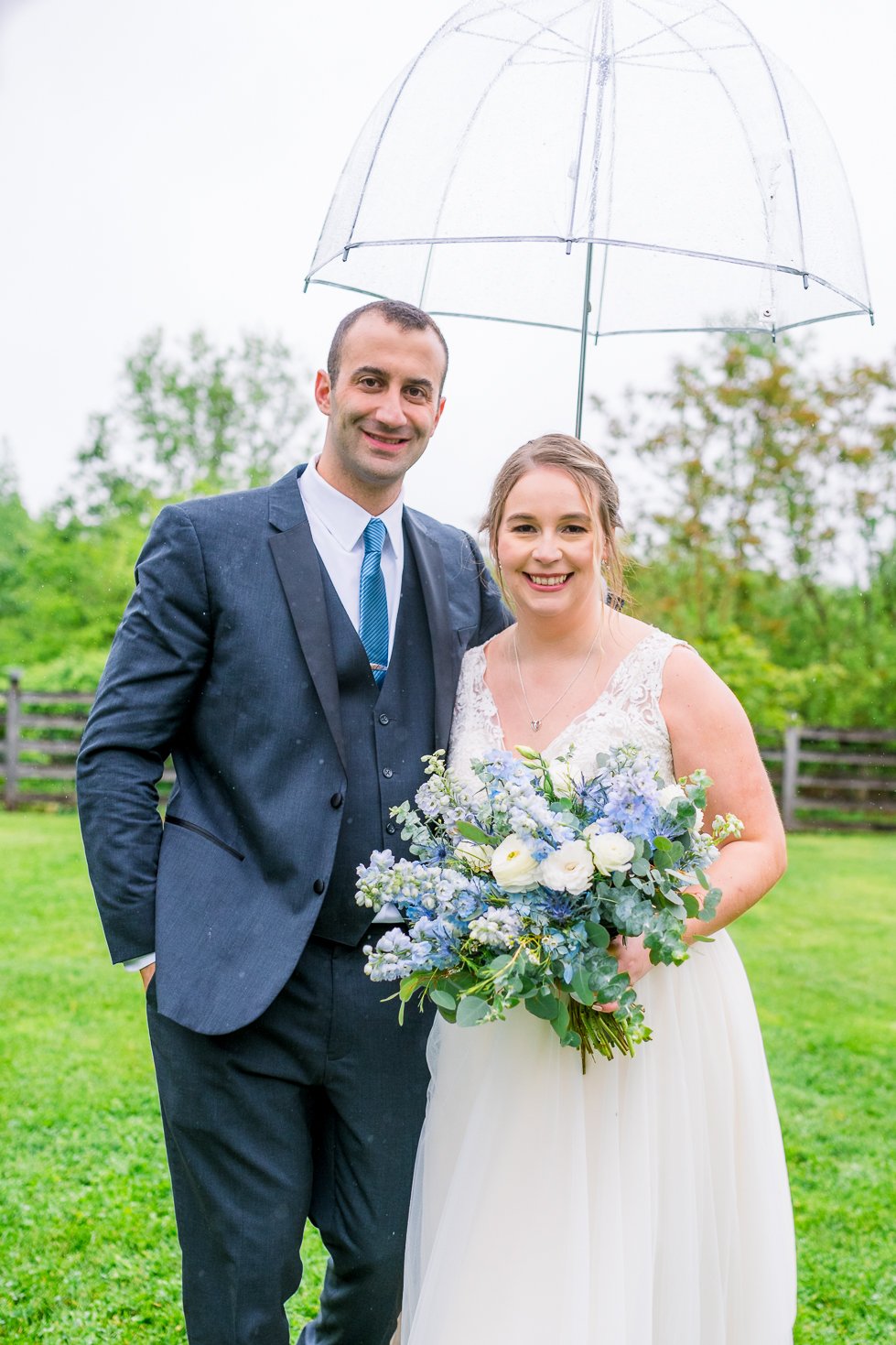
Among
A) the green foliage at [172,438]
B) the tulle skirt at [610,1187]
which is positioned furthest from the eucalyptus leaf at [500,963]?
the green foliage at [172,438]

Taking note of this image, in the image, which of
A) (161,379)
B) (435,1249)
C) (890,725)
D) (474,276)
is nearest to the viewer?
(435,1249)

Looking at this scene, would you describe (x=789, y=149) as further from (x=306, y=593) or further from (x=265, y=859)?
(x=265, y=859)

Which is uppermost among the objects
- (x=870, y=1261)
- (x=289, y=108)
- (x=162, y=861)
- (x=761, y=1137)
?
(x=289, y=108)

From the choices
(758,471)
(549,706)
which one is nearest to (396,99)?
(549,706)

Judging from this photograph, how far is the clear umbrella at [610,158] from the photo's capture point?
2.90 m

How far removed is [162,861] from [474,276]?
5.64 ft

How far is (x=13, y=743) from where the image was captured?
1480 centimetres

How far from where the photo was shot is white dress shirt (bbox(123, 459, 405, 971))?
2.81m

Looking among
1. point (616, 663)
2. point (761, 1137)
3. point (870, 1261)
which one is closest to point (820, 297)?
point (616, 663)

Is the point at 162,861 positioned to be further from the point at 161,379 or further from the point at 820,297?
the point at 161,379

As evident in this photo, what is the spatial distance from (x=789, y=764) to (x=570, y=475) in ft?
43.9

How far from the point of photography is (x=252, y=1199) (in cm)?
265

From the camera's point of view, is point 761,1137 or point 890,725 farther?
point 890,725

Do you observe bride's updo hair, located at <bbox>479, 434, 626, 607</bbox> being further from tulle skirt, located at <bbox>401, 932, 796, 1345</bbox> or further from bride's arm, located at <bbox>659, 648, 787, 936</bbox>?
tulle skirt, located at <bbox>401, 932, 796, 1345</bbox>
